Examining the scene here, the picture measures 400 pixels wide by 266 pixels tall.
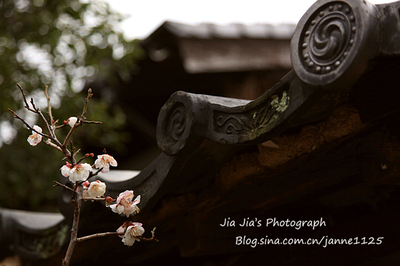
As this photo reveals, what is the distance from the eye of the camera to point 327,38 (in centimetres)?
94

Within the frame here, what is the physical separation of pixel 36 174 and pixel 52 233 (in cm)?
420

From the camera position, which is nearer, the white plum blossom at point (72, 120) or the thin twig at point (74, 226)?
the thin twig at point (74, 226)

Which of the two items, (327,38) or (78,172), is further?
(78,172)

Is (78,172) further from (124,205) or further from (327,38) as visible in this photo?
(327,38)

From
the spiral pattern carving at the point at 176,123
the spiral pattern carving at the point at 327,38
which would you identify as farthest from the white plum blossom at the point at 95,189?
the spiral pattern carving at the point at 327,38

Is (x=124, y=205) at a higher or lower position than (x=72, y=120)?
lower

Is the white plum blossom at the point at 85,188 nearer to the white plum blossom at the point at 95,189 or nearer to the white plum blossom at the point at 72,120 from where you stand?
the white plum blossom at the point at 95,189

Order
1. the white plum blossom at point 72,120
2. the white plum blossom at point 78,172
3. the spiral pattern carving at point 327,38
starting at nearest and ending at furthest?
the spiral pattern carving at point 327,38 → the white plum blossom at point 78,172 → the white plum blossom at point 72,120

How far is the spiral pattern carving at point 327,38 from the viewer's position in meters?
0.90

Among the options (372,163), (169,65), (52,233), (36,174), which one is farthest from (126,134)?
(372,163)

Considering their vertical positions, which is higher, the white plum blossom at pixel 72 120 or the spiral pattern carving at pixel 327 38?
the spiral pattern carving at pixel 327 38

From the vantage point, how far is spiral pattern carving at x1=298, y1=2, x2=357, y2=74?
2.94ft

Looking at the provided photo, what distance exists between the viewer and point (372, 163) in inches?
48.1

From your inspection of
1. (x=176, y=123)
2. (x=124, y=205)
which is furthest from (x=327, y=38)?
(x=124, y=205)
